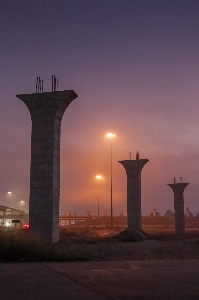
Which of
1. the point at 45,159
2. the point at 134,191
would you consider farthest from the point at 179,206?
the point at 45,159

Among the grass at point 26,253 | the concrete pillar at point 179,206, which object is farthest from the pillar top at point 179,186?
the grass at point 26,253

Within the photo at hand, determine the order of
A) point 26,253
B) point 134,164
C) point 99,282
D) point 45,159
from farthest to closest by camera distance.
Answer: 1. point 134,164
2. point 45,159
3. point 26,253
4. point 99,282

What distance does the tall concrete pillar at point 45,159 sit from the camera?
18406mm

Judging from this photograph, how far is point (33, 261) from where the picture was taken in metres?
10.6

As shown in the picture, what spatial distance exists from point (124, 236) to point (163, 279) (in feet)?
52.0

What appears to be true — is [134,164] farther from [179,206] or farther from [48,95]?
[48,95]

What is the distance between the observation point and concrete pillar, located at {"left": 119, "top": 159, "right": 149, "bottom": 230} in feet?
104

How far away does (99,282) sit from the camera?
22.9ft

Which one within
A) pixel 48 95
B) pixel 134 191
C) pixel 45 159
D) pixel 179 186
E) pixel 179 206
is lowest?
pixel 179 206

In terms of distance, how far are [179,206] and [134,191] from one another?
7.68 m

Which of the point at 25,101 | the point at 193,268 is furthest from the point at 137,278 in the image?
the point at 25,101

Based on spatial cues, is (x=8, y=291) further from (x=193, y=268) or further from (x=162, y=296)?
(x=193, y=268)

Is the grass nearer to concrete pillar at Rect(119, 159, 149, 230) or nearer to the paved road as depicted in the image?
the paved road

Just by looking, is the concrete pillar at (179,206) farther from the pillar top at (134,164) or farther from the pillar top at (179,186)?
the pillar top at (134,164)
